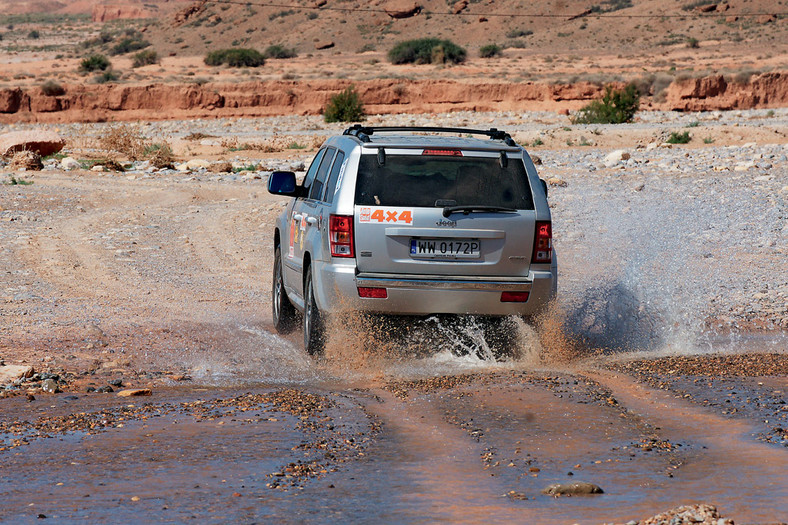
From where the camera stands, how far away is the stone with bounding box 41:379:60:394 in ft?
22.1

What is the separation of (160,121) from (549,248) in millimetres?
45301

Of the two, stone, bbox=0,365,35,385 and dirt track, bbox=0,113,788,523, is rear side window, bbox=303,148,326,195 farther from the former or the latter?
stone, bbox=0,365,35,385

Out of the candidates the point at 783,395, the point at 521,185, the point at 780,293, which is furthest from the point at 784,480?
the point at 780,293

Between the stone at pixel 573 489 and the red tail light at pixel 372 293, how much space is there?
2887 mm

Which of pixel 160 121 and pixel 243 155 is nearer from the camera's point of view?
pixel 243 155

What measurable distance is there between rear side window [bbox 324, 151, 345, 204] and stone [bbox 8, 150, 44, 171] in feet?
61.4

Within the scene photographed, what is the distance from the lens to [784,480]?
4488 mm

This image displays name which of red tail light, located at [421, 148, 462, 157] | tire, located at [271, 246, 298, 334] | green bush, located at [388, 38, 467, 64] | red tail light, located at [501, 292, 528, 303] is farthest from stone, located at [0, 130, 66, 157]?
green bush, located at [388, 38, 467, 64]

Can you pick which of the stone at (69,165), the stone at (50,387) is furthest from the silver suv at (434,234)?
the stone at (69,165)

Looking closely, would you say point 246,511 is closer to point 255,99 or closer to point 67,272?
point 67,272

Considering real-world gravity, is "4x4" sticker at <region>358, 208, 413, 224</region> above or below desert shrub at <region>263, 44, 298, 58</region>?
above

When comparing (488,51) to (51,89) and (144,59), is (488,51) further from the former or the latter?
(51,89)

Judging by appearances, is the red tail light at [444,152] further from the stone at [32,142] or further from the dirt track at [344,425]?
the stone at [32,142]

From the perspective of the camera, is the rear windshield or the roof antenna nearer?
the rear windshield
